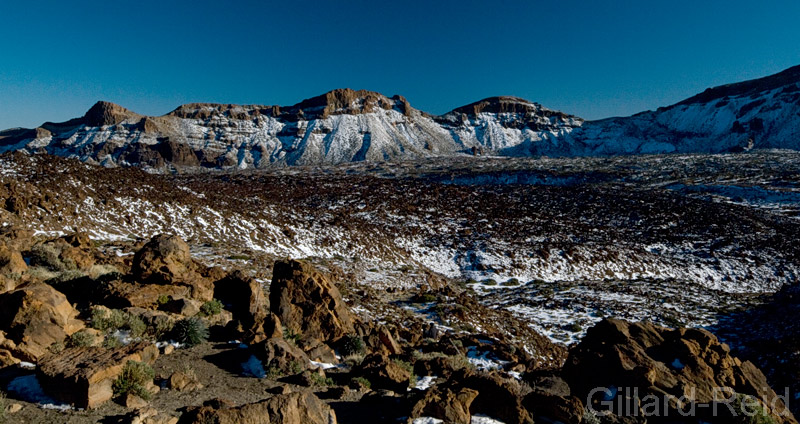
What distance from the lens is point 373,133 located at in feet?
559

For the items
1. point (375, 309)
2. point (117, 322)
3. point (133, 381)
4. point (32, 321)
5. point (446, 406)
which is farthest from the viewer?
point (375, 309)

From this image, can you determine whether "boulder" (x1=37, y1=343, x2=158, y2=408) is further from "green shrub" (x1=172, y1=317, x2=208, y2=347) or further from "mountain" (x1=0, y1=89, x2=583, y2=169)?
"mountain" (x1=0, y1=89, x2=583, y2=169)

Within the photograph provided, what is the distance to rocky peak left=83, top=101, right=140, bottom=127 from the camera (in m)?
190

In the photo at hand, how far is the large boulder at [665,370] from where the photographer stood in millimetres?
8633

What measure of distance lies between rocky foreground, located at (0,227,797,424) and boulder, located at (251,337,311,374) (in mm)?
33

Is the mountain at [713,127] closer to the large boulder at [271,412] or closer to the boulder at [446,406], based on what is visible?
the boulder at [446,406]

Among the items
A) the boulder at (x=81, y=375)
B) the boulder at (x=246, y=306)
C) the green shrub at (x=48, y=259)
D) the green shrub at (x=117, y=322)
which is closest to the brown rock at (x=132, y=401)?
the boulder at (x=81, y=375)

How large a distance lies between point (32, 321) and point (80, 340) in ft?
2.93

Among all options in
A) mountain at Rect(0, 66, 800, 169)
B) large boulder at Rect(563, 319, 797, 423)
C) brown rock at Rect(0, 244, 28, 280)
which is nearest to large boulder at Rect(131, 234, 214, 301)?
brown rock at Rect(0, 244, 28, 280)

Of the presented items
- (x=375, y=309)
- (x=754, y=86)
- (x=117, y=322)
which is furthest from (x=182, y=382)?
(x=754, y=86)

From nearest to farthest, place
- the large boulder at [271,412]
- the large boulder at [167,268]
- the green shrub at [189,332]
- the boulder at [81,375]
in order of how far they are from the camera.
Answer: the large boulder at [271,412] → the boulder at [81,375] → the green shrub at [189,332] → the large boulder at [167,268]

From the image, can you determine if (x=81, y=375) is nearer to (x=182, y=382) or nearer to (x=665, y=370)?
(x=182, y=382)

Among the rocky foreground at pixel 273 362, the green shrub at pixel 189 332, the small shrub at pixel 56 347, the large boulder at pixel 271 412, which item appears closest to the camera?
the large boulder at pixel 271 412

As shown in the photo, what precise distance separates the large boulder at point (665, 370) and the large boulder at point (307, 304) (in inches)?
248
